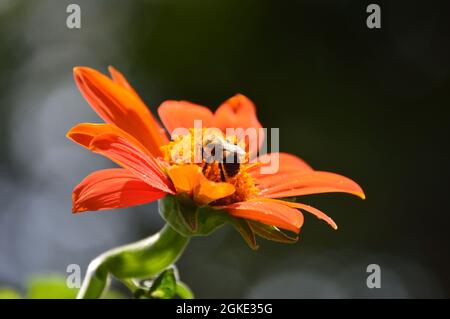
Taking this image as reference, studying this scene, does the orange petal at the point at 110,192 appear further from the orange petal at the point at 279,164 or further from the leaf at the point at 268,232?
the orange petal at the point at 279,164

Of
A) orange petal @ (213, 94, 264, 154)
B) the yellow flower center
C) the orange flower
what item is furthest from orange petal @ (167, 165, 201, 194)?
orange petal @ (213, 94, 264, 154)

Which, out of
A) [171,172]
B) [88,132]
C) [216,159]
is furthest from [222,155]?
[88,132]

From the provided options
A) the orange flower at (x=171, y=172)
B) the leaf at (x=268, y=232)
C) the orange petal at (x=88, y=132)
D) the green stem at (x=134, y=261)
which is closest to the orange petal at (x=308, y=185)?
the orange flower at (x=171, y=172)

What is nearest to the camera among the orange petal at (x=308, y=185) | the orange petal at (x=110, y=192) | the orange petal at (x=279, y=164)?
Result: the orange petal at (x=110, y=192)

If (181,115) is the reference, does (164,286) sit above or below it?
below

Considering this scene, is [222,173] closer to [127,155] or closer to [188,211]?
[188,211]

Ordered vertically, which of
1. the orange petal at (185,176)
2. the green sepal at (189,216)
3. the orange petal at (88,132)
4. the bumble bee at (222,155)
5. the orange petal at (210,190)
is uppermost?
the orange petal at (88,132)

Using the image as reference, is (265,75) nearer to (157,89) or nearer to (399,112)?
(157,89)
